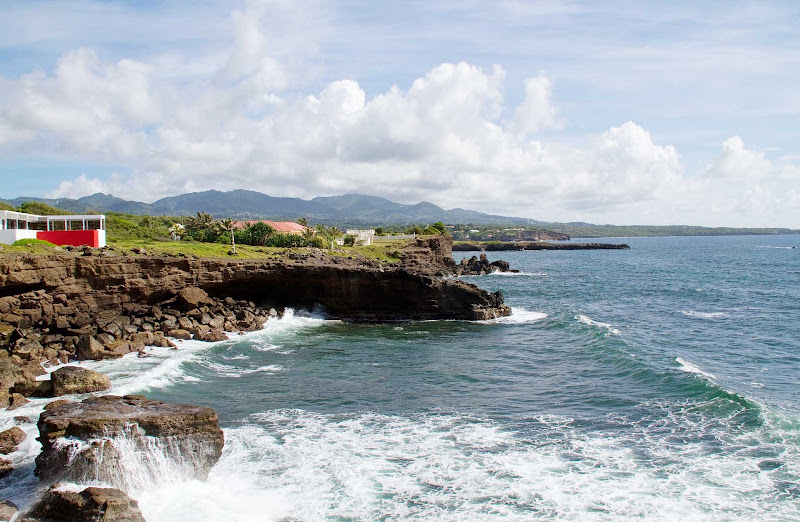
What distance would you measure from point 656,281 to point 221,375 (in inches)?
2634

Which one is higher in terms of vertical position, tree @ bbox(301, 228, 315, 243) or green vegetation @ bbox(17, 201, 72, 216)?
green vegetation @ bbox(17, 201, 72, 216)

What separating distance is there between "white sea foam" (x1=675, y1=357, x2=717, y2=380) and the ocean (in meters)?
0.18

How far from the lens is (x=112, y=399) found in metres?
18.4

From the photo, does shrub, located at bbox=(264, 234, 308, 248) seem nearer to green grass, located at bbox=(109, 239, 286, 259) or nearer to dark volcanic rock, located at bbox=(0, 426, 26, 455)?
green grass, located at bbox=(109, 239, 286, 259)

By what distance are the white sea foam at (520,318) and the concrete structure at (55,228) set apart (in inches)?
1259

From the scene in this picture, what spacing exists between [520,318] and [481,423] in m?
26.4

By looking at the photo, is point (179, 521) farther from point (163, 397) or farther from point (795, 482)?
point (795, 482)

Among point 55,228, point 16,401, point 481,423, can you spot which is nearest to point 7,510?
point 16,401

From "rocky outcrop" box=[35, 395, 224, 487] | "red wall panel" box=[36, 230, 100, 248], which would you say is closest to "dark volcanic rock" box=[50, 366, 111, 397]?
"rocky outcrop" box=[35, 395, 224, 487]

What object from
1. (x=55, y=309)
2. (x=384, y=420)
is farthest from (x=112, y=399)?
(x=55, y=309)

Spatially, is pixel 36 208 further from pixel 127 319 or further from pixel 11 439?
pixel 11 439

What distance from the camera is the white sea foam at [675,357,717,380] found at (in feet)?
90.0

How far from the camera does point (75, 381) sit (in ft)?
73.8

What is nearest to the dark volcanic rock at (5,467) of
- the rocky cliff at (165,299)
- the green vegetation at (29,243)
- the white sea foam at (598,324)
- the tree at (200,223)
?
the rocky cliff at (165,299)
